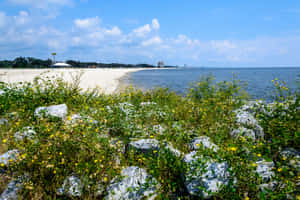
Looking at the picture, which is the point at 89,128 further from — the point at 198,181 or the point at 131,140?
the point at 198,181

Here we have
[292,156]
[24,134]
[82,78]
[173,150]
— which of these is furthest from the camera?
[82,78]

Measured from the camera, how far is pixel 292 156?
10.8ft

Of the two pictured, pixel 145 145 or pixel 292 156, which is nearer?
pixel 292 156

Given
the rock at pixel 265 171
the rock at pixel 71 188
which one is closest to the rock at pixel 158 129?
the rock at pixel 71 188

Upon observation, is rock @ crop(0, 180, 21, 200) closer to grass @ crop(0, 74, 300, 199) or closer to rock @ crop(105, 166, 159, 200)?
grass @ crop(0, 74, 300, 199)

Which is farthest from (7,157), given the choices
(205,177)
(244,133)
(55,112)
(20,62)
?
(20,62)

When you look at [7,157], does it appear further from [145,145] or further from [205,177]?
[205,177]

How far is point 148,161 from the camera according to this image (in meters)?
3.35

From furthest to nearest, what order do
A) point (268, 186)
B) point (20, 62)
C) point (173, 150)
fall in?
point (20, 62) < point (173, 150) < point (268, 186)

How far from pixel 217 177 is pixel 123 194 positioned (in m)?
1.40

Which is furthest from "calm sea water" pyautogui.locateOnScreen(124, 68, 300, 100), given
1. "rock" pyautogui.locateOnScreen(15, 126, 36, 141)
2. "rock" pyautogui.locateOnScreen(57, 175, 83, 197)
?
"rock" pyautogui.locateOnScreen(15, 126, 36, 141)

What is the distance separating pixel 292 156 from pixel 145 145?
2.50 metres

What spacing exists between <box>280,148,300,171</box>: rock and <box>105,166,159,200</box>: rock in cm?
217

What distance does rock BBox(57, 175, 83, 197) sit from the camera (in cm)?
289
